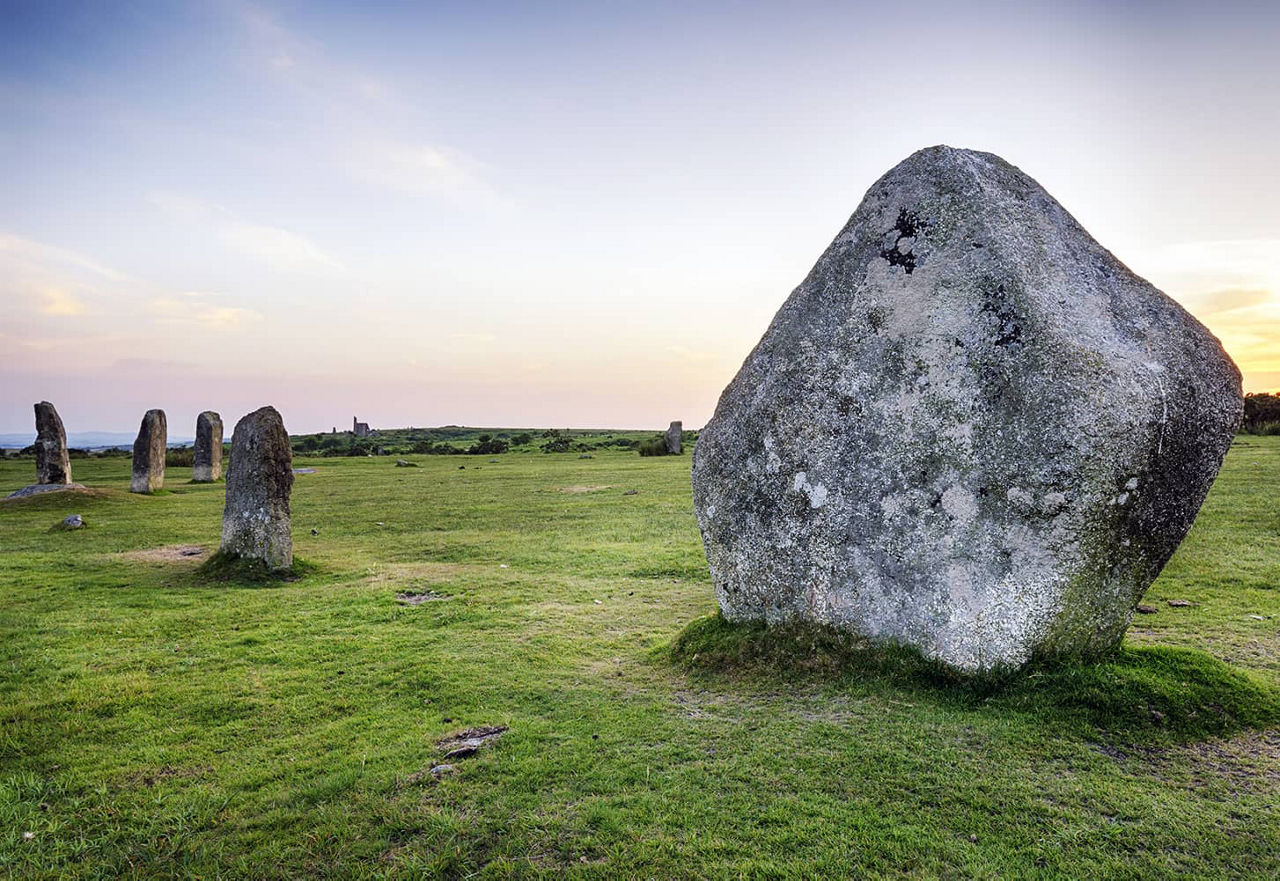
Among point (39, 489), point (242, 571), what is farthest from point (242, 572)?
point (39, 489)

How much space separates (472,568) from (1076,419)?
11.4m

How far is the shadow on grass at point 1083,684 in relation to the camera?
6.02m

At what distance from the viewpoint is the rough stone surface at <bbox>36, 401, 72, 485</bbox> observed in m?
26.3

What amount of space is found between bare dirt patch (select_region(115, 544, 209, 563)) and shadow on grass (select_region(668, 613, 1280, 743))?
13.5m

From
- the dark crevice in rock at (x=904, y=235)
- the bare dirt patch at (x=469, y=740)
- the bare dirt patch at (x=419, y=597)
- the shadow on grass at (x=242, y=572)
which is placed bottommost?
the bare dirt patch at (x=469, y=740)

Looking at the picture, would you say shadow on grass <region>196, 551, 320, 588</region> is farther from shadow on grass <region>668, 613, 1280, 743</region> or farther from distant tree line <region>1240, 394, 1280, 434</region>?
distant tree line <region>1240, 394, 1280, 434</region>

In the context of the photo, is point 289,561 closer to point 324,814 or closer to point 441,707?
point 441,707

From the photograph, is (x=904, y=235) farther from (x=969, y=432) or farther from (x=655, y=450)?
(x=655, y=450)

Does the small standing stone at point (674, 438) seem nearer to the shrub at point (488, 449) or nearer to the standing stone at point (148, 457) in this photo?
the shrub at point (488, 449)

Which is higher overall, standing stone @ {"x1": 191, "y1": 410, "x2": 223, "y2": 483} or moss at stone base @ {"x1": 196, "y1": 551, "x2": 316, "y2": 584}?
standing stone @ {"x1": 191, "y1": 410, "x2": 223, "y2": 483}

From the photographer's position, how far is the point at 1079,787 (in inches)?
204

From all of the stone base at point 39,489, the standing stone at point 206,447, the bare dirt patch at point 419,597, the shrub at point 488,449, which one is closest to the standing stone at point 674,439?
the shrub at point 488,449

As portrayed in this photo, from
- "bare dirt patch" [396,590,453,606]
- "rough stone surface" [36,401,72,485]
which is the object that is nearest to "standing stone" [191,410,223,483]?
"rough stone surface" [36,401,72,485]

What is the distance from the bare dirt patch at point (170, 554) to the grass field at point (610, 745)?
13.0ft
